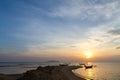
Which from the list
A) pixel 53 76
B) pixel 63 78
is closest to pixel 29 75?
pixel 53 76

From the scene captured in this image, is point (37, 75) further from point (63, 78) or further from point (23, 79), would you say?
point (63, 78)

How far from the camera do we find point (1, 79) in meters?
27.6

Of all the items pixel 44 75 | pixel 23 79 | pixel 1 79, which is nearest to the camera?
pixel 23 79

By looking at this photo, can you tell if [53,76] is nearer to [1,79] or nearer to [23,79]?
[23,79]

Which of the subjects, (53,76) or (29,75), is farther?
(53,76)

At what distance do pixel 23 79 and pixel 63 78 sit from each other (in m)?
8.12

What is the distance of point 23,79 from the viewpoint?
22031mm

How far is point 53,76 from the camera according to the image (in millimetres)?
24375

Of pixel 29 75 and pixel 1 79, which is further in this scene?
pixel 1 79

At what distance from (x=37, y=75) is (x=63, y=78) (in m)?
6.70

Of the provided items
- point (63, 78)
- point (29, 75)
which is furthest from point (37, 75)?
point (63, 78)

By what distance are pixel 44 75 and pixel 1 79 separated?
9058 mm

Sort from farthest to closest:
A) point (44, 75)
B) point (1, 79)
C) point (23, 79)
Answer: point (1, 79) → point (44, 75) → point (23, 79)

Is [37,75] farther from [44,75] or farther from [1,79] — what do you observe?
[1,79]
